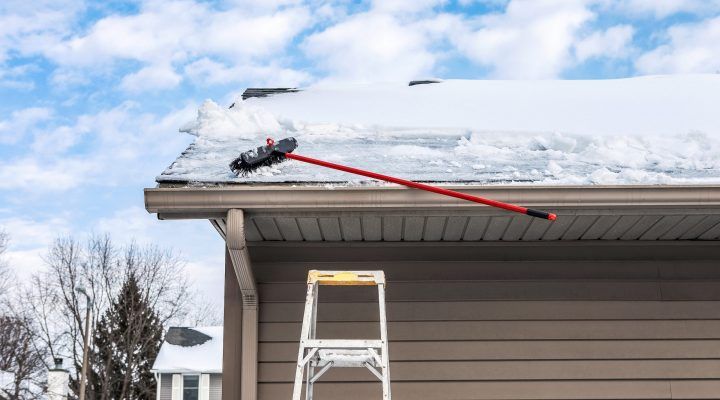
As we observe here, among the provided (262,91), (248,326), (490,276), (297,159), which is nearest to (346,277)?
(297,159)

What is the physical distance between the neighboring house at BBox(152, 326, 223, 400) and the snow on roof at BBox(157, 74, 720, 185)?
599 inches

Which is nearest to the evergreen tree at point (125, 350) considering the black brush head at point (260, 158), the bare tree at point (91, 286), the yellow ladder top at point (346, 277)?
the bare tree at point (91, 286)

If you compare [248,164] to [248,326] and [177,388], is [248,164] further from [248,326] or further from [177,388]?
[177,388]

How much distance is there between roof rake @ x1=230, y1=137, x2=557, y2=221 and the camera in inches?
182

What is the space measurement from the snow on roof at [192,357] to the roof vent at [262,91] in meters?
14.8

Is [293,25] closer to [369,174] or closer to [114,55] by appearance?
[369,174]

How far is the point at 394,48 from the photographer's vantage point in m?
9.70

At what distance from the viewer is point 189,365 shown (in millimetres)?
21359

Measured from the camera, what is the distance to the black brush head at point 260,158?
484 cm

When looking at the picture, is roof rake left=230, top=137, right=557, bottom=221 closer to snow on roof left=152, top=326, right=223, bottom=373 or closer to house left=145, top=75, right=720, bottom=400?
house left=145, top=75, right=720, bottom=400

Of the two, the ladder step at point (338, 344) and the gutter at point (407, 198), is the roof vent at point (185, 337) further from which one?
the ladder step at point (338, 344)

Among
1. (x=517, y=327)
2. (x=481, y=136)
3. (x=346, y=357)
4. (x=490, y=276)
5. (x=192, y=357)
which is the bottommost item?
(x=346, y=357)

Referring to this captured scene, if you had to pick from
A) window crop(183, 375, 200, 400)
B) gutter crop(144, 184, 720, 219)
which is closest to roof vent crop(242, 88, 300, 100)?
gutter crop(144, 184, 720, 219)

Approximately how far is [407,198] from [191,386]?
17.7 meters
